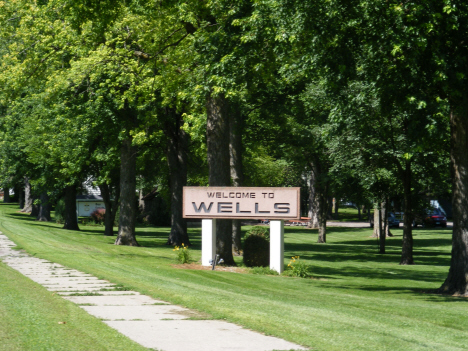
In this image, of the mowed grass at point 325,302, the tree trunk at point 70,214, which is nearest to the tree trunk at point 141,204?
the tree trunk at point 70,214

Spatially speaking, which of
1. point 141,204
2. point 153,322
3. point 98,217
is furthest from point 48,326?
point 141,204

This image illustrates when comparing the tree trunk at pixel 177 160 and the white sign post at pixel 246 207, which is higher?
the tree trunk at pixel 177 160

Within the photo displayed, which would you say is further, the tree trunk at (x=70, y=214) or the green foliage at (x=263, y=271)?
the tree trunk at (x=70, y=214)

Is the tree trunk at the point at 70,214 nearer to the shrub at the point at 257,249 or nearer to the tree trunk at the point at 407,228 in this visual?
the tree trunk at the point at 407,228

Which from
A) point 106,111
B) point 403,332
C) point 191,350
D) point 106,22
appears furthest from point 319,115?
point 191,350

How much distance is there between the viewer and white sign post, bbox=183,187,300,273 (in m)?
18.7

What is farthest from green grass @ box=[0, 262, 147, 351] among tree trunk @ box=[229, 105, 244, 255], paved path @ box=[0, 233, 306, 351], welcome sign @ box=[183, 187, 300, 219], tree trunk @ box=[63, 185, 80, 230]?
tree trunk @ box=[63, 185, 80, 230]

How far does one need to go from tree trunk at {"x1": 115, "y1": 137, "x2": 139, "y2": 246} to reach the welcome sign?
9.99 meters

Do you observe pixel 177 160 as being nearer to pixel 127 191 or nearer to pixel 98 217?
pixel 127 191

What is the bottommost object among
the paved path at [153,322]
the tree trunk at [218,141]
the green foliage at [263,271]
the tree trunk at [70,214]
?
the green foliage at [263,271]

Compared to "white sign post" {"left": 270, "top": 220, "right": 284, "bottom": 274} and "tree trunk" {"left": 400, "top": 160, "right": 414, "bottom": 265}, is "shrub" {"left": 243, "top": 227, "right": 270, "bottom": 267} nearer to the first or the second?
"white sign post" {"left": 270, "top": 220, "right": 284, "bottom": 274}

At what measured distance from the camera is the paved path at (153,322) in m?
6.74

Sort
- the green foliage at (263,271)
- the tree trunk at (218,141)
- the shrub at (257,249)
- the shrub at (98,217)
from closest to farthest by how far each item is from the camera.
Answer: the green foliage at (263,271), the tree trunk at (218,141), the shrub at (257,249), the shrub at (98,217)

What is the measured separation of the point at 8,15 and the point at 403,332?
2380cm
